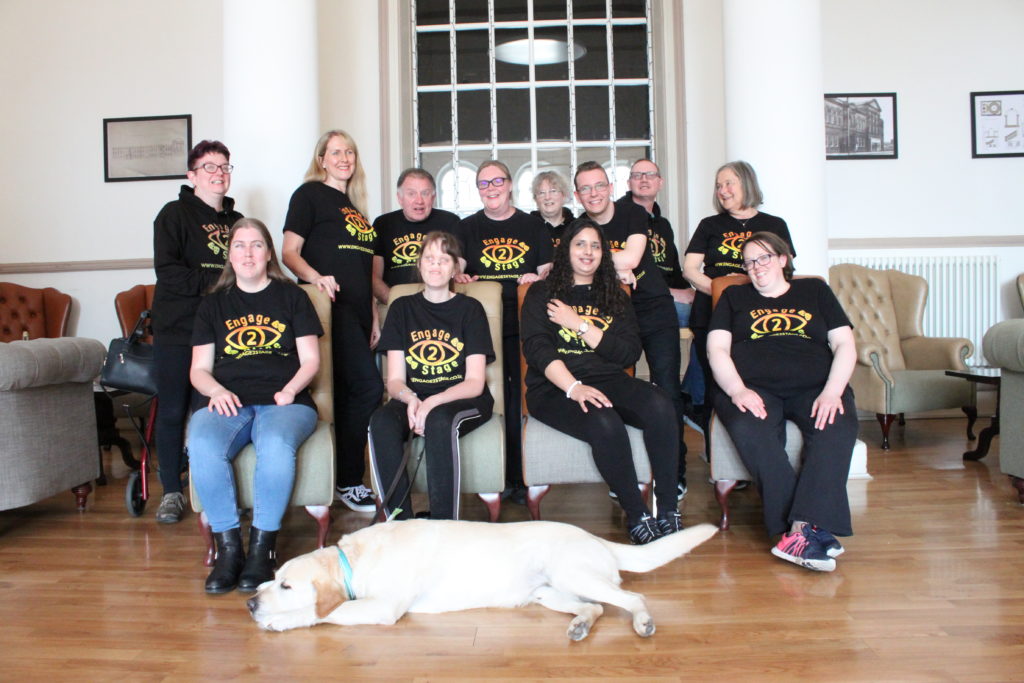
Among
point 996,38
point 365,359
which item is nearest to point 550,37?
point 996,38

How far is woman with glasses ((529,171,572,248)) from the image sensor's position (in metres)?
3.32

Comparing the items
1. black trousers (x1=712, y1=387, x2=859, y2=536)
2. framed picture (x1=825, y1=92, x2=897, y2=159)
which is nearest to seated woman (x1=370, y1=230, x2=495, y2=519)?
black trousers (x1=712, y1=387, x2=859, y2=536)

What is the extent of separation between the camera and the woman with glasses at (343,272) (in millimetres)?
3088

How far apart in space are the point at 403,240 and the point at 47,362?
56.8 inches

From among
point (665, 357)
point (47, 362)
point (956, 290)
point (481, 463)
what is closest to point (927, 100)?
point (956, 290)

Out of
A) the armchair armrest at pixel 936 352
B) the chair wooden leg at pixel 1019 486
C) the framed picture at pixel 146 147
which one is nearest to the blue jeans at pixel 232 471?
the chair wooden leg at pixel 1019 486

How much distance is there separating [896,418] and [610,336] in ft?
11.2

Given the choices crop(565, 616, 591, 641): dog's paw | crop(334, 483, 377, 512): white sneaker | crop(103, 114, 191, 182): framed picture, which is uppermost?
crop(103, 114, 191, 182): framed picture

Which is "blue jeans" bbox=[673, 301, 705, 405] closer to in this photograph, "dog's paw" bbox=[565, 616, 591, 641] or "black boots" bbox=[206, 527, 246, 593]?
"dog's paw" bbox=[565, 616, 591, 641]

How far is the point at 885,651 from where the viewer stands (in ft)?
5.91

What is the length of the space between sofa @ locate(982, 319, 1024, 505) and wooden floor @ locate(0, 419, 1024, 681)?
0.76 feet

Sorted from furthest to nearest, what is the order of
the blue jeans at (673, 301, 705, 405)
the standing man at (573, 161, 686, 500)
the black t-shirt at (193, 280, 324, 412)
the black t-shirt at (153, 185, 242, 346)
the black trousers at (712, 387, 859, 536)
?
the blue jeans at (673, 301, 705, 405) < the standing man at (573, 161, 686, 500) < the black t-shirt at (153, 185, 242, 346) < the black t-shirt at (193, 280, 324, 412) < the black trousers at (712, 387, 859, 536)

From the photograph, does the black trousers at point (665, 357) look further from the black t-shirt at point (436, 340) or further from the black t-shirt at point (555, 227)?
the black t-shirt at point (436, 340)

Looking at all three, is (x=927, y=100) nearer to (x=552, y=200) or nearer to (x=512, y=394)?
(x=552, y=200)
